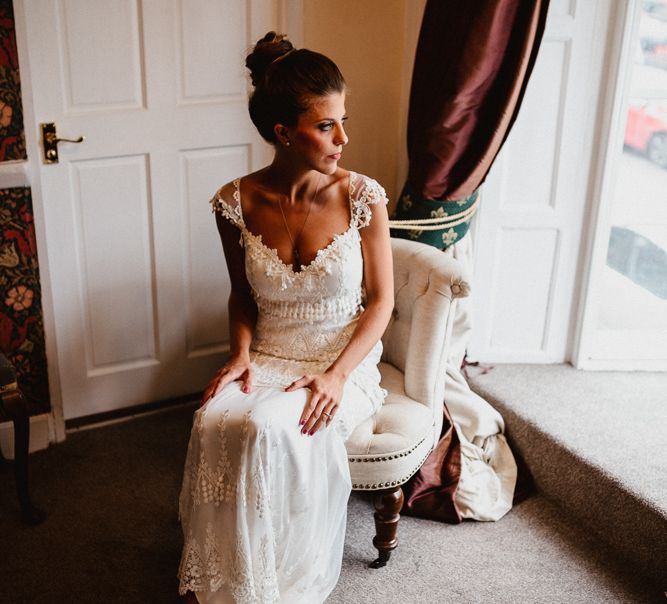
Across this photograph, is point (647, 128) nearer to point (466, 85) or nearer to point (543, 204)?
point (543, 204)

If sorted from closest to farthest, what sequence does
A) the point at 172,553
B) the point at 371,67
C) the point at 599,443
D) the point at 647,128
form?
1. the point at 172,553
2. the point at 599,443
3. the point at 647,128
4. the point at 371,67

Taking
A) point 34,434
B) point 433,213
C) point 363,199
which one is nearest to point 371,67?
point 433,213

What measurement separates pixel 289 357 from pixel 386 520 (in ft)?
1.70

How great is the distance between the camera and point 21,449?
2453mm

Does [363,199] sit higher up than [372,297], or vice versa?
[363,199]

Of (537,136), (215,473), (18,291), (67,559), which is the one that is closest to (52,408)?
(18,291)

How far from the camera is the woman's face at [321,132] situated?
2.02 m

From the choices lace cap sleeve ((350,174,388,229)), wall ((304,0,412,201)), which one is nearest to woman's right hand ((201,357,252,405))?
lace cap sleeve ((350,174,388,229))

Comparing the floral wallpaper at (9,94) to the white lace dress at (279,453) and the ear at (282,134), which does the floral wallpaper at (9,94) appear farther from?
the ear at (282,134)

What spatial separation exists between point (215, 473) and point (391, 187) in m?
1.61

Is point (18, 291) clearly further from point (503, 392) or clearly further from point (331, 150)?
point (503, 392)

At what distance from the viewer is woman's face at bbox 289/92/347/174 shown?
79.5 inches

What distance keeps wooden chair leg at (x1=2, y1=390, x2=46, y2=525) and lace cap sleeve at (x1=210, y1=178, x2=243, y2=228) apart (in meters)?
0.80

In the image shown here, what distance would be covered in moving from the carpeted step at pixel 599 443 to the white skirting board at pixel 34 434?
4.84 feet
